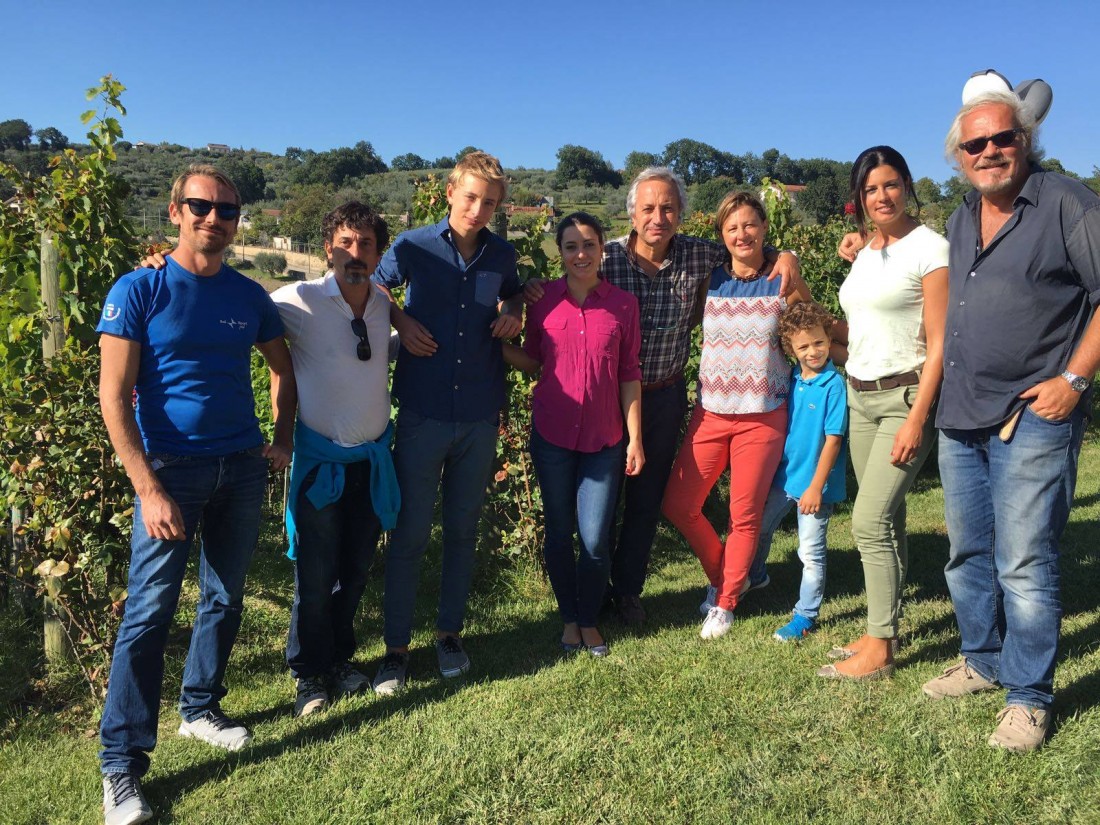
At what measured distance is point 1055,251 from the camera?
2562 mm

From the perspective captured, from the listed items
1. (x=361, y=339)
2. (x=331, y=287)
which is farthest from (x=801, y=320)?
(x=331, y=287)

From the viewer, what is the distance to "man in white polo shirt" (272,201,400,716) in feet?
10.0

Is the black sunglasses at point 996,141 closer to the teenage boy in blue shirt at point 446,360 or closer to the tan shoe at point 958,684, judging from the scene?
the teenage boy in blue shirt at point 446,360

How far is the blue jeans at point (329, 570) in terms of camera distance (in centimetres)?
316

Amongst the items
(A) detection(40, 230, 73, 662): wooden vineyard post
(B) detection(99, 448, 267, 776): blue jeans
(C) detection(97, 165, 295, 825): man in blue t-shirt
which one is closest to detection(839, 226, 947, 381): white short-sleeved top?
(C) detection(97, 165, 295, 825): man in blue t-shirt

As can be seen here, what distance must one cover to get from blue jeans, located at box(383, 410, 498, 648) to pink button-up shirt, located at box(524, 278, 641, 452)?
310 millimetres

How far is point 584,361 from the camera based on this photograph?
3.42 metres

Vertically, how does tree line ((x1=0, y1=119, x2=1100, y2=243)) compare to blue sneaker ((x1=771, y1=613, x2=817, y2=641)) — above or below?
above

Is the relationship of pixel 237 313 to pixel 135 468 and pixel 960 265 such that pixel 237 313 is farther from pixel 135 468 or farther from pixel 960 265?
pixel 960 265

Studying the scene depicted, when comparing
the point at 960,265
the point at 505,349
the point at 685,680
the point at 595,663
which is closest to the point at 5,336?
the point at 505,349

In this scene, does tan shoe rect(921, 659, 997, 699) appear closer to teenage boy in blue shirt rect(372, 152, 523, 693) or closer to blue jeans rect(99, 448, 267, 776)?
teenage boy in blue shirt rect(372, 152, 523, 693)

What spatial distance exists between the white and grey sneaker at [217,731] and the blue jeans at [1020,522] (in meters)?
2.85

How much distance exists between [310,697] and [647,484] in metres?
1.85

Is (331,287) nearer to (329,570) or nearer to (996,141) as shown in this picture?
(329,570)
